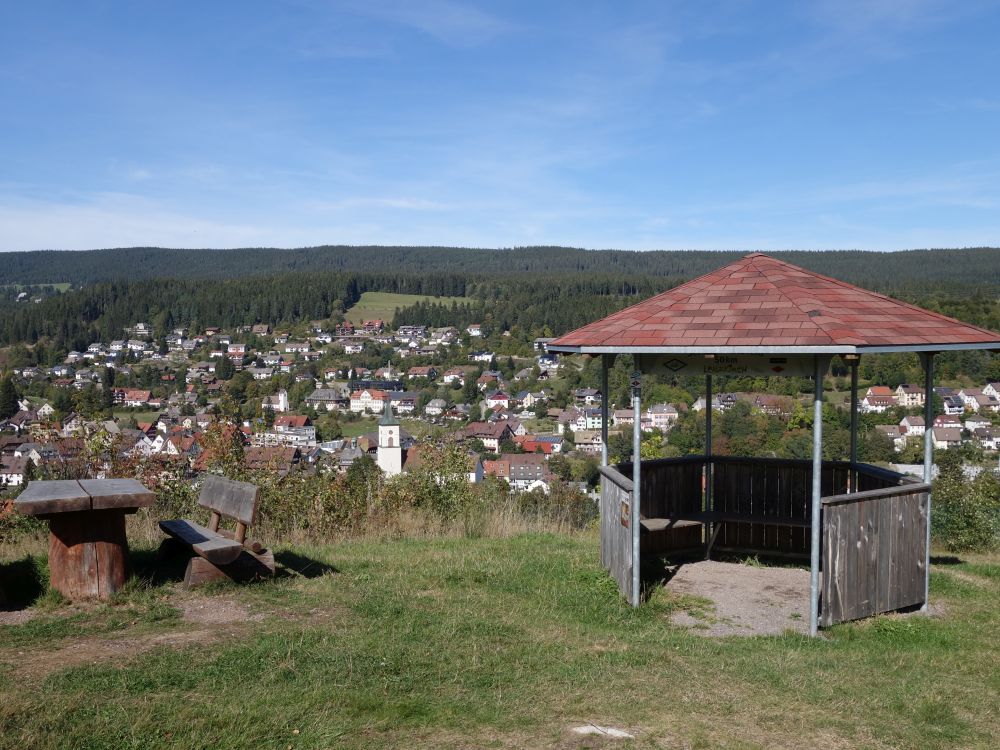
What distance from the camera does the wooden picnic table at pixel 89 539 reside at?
21.7 feet

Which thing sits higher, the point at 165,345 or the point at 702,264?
the point at 702,264

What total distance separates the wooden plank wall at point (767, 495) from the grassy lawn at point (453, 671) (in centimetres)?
193

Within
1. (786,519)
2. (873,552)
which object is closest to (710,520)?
(786,519)

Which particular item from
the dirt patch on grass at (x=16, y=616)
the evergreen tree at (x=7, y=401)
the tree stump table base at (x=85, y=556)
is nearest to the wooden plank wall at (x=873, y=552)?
the tree stump table base at (x=85, y=556)

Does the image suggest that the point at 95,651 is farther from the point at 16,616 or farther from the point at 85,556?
the point at 85,556

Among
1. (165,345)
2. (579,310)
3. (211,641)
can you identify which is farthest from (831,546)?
(165,345)

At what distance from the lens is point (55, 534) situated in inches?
265

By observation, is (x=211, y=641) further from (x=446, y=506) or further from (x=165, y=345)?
(x=165, y=345)

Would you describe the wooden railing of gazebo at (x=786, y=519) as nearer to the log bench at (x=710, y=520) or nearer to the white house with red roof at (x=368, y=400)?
the log bench at (x=710, y=520)

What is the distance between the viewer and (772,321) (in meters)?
7.30

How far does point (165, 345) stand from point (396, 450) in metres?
83.9

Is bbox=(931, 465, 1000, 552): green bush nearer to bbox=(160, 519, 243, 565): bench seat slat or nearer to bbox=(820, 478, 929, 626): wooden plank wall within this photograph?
bbox=(820, 478, 929, 626): wooden plank wall

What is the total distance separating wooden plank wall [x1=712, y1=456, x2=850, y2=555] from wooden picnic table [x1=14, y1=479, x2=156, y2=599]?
21.4 ft

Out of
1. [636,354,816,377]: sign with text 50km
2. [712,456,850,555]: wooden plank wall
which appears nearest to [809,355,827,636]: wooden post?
[636,354,816,377]: sign with text 50km
